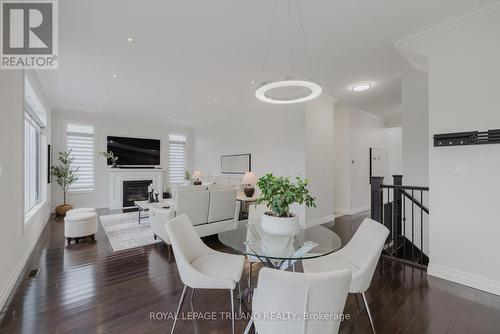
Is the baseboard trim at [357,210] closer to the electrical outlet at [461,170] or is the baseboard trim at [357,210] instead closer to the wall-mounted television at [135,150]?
the electrical outlet at [461,170]

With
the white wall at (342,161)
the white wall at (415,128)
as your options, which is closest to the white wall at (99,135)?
the white wall at (342,161)

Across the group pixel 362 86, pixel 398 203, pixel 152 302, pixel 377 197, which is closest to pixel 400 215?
pixel 398 203

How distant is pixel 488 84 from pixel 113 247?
17.7ft

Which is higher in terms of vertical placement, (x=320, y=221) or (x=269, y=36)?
(x=269, y=36)

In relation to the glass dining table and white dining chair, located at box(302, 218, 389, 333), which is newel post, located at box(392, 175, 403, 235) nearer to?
white dining chair, located at box(302, 218, 389, 333)

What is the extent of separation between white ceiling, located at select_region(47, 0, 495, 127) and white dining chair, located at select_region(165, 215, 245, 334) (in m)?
2.17

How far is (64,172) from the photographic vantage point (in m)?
6.03

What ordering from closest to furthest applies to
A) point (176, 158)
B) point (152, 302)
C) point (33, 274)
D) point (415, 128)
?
point (152, 302) → point (33, 274) → point (415, 128) → point (176, 158)

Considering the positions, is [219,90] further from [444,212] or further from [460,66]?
[444,212]

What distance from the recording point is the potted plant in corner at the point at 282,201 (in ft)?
6.44

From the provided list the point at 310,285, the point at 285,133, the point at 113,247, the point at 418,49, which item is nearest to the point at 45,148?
the point at 113,247

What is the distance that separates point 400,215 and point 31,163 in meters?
6.82

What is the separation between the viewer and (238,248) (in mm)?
1809

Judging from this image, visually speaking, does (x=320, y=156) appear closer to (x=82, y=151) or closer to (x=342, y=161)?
(x=342, y=161)
